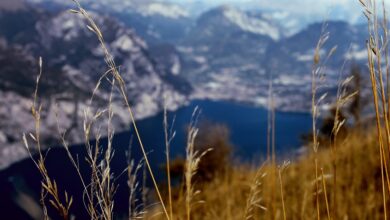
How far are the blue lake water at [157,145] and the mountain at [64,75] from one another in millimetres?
11878

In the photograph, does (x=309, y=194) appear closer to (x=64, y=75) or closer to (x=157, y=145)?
(x=157, y=145)

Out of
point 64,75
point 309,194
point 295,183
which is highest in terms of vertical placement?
point 309,194

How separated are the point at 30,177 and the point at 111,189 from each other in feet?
258

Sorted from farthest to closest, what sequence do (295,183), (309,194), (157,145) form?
1. (157,145)
2. (295,183)
3. (309,194)

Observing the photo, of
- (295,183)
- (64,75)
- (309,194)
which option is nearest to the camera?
(309,194)

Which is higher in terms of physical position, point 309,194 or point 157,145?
point 309,194

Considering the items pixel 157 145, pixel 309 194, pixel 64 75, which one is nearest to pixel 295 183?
Result: pixel 309 194

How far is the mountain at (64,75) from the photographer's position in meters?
118

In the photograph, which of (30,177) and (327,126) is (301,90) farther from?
(327,126)

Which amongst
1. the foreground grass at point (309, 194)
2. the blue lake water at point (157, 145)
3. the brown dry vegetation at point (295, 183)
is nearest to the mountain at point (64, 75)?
the blue lake water at point (157, 145)

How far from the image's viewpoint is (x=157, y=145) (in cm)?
8762

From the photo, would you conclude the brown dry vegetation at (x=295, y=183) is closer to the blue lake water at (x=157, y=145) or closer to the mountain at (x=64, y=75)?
the blue lake water at (x=157, y=145)

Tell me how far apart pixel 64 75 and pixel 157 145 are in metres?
75.4

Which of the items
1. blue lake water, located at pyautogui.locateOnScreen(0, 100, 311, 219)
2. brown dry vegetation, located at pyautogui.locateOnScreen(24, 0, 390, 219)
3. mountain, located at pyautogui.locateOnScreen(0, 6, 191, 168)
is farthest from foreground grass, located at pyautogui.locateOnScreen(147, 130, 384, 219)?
mountain, located at pyautogui.locateOnScreen(0, 6, 191, 168)
